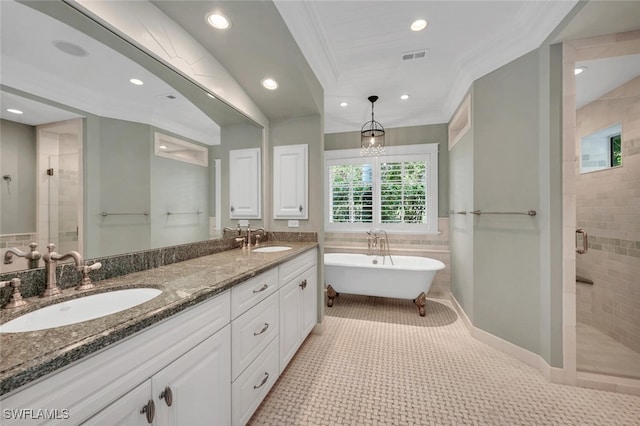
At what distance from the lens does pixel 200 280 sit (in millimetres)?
1189

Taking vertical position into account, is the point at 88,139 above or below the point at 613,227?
above

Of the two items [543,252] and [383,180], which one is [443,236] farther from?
[543,252]

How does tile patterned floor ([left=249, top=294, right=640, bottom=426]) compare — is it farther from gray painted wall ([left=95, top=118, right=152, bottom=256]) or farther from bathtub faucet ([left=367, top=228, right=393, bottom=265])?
bathtub faucet ([left=367, top=228, right=393, bottom=265])

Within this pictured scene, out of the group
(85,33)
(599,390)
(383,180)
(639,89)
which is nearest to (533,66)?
(639,89)

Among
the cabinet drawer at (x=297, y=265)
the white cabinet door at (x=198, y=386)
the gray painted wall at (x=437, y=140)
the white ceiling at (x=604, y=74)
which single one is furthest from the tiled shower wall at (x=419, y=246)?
the white cabinet door at (x=198, y=386)

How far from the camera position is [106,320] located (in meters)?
0.73

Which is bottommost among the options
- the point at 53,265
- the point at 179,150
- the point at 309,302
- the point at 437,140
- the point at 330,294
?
the point at 330,294

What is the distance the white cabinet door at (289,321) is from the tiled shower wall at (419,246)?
2061mm

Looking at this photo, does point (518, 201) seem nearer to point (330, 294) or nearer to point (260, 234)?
point (330, 294)

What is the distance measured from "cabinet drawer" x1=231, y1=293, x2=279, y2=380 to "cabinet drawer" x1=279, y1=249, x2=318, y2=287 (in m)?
0.17

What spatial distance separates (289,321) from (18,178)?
5.46 feet

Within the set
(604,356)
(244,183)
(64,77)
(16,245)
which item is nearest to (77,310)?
(16,245)

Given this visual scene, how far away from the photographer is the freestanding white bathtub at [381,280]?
9.61 ft

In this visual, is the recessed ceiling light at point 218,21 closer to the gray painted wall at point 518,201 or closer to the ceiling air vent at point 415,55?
the ceiling air vent at point 415,55
